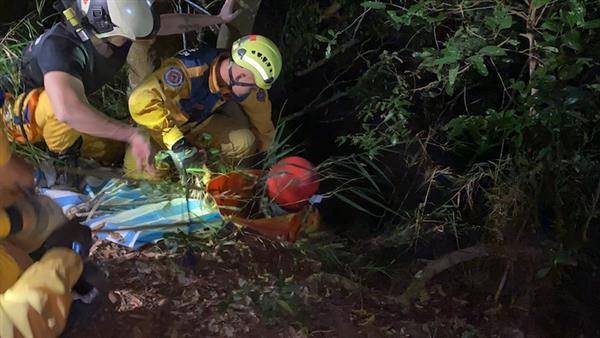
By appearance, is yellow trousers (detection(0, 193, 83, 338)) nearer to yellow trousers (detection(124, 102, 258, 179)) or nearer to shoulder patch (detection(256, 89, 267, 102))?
yellow trousers (detection(124, 102, 258, 179))

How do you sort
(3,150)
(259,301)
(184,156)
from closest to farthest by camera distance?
(3,150), (259,301), (184,156)

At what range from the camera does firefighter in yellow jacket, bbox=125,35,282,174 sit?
10.8ft

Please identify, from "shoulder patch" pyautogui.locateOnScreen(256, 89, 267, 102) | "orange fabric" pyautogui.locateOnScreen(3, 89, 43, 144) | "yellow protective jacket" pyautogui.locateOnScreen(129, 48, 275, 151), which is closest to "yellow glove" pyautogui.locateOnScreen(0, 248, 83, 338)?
"yellow protective jacket" pyautogui.locateOnScreen(129, 48, 275, 151)

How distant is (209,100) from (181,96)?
0.17 meters

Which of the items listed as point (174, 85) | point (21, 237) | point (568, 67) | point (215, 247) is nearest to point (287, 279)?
point (215, 247)

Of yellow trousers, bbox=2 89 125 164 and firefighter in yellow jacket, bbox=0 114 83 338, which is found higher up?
firefighter in yellow jacket, bbox=0 114 83 338

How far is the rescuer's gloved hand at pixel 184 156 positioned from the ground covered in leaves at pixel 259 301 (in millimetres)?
399

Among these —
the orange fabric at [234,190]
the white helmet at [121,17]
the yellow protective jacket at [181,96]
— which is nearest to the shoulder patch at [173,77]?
the yellow protective jacket at [181,96]

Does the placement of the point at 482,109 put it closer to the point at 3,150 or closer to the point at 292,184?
the point at 292,184

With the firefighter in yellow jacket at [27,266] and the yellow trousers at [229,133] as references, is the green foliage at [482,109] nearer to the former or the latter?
the yellow trousers at [229,133]

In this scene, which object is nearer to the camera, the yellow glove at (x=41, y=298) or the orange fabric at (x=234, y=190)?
the yellow glove at (x=41, y=298)

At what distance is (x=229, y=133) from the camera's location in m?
3.82

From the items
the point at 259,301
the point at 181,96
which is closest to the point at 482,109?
the point at 181,96

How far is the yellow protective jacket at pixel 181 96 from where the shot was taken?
330 centimetres
